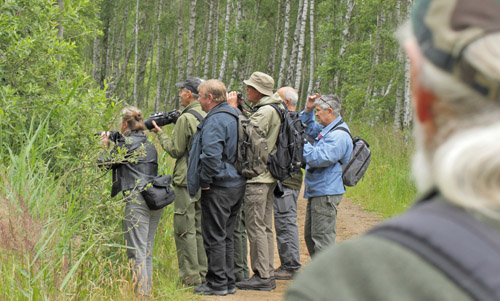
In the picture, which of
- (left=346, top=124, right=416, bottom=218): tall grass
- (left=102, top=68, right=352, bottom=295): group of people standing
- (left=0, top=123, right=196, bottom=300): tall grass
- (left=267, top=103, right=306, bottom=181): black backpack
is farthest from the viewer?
(left=346, top=124, right=416, bottom=218): tall grass

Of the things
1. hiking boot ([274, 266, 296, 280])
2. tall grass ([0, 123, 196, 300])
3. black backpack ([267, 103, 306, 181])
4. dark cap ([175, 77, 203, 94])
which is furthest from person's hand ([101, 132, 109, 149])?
hiking boot ([274, 266, 296, 280])

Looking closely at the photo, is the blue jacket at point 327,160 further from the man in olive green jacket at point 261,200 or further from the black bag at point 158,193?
the black bag at point 158,193

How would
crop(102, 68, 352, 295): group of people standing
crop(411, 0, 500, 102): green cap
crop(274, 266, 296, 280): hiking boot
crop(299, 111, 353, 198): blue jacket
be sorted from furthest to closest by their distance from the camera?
crop(274, 266, 296, 280): hiking boot, crop(299, 111, 353, 198): blue jacket, crop(102, 68, 352, 295): group of people standing, crop(411, 0, 500, 102): green cap

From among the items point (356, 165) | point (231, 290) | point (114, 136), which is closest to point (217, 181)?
point (114, 136)

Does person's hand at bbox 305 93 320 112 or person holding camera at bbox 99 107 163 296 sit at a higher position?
person's hand at bbox 305 93 320 112

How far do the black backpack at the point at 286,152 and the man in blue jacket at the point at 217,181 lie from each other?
0.53 m

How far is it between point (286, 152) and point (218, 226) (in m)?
1.13

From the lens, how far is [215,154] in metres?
5.79

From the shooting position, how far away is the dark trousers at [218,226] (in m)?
6.02

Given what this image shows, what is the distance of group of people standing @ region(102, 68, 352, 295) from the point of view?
5.93 metres

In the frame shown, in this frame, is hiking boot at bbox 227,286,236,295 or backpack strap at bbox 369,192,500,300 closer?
backpack strap at bbox 369,192,500,300

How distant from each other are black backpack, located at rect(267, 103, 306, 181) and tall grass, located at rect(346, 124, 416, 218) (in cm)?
380

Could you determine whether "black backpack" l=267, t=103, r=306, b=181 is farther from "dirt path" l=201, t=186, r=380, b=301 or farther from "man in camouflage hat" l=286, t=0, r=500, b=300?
"man in camouflage hat" l=286, t=0, r=500, b=300

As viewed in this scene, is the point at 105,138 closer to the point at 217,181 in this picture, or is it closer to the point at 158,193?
the point at 158,193
